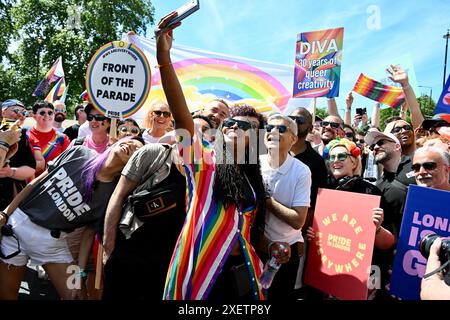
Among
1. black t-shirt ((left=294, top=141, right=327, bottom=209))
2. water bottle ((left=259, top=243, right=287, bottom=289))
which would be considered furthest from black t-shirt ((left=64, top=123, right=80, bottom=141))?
water bottle ((left=259, top=243, right=287, bottom=289))

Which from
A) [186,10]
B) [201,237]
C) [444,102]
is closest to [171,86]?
[186,10]

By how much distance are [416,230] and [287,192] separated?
78 cm

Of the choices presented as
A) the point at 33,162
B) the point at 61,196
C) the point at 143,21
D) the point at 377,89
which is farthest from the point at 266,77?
the point at 143,21

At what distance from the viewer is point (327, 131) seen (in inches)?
178

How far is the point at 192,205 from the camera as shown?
1.71 meters

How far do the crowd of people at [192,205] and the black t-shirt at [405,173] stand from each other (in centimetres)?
1

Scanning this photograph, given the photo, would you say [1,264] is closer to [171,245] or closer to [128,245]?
[128,245]

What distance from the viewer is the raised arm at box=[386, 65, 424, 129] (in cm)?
399

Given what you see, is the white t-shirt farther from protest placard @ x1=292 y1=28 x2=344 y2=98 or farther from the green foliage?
the green foliage

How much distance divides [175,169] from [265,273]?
0.79m

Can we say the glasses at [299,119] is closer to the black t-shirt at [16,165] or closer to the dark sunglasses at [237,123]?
the dark sunglasses at [237,123]

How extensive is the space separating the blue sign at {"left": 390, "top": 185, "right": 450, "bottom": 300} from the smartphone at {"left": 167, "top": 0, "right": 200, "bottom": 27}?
1.62 meters

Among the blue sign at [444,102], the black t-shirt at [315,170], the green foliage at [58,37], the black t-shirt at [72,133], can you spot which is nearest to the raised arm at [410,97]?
the blue sign at [444,102]

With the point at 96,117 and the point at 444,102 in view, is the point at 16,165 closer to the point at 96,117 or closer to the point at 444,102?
the point at 96,117
